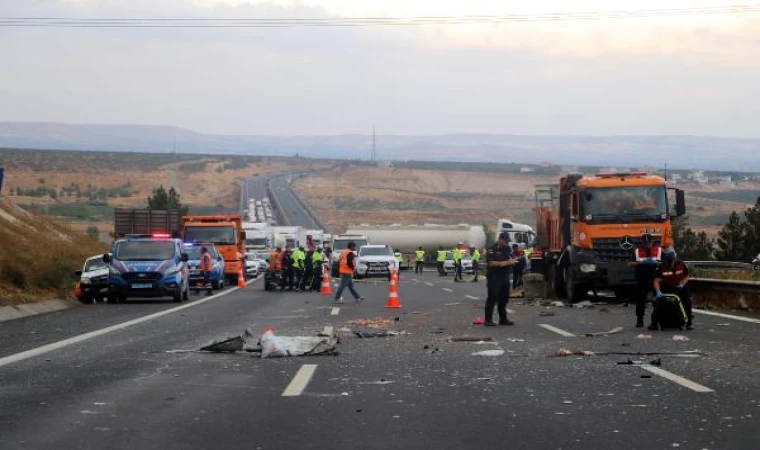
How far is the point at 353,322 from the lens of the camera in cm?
2198

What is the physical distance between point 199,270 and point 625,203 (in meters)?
16.4

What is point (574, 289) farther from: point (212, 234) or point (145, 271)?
point (212, 234)

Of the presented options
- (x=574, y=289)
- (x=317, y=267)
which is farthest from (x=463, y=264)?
(x=574, y=289)

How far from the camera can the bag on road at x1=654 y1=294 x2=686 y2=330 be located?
18781 millimetres

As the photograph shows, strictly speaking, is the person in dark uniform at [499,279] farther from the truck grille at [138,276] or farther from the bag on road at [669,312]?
the truck grille at [138,276]

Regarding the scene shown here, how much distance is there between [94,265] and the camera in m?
32.7

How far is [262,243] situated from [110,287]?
38.3 meters

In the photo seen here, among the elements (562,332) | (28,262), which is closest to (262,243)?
(28,262)

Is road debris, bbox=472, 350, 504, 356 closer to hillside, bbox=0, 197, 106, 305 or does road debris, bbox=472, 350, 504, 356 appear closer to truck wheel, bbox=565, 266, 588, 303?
truck wheel, bbox=565, 266, 588, 303

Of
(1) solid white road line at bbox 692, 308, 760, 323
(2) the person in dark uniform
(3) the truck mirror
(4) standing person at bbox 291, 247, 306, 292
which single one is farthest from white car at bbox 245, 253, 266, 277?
(2) the person in dark uniform

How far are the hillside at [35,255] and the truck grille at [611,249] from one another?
44.8 ft

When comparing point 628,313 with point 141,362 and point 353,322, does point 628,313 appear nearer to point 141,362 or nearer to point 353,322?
point 353,322

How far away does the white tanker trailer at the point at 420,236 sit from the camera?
7528cm

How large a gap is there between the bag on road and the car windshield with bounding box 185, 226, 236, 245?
28267 millimetres
